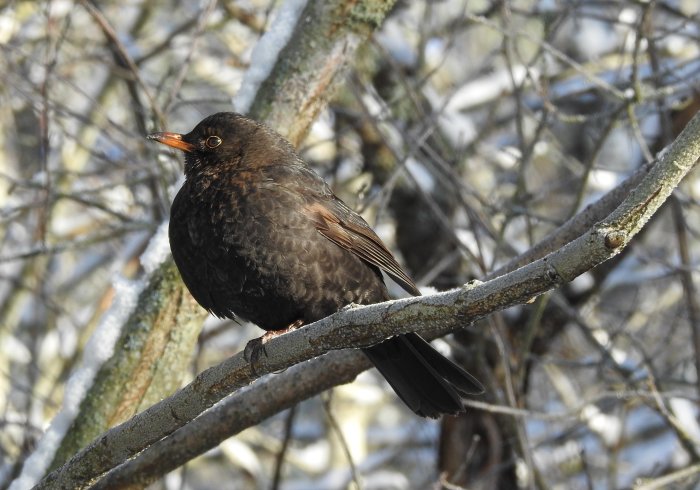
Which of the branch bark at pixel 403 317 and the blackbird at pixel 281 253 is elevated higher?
the blackbird at pixel 281 253

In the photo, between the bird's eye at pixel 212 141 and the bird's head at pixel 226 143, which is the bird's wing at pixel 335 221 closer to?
the bird's head at pixel 226 143

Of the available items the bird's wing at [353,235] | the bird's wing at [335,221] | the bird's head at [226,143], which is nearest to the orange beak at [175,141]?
the bird's head at [226,143]

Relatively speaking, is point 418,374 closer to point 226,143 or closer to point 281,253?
point 281,253

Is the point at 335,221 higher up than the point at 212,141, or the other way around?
the point at 212,141

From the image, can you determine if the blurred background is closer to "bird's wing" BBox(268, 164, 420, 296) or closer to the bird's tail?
"bird's wing" BBox(268, 164, 420, 296)

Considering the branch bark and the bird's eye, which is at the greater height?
the bird's eye

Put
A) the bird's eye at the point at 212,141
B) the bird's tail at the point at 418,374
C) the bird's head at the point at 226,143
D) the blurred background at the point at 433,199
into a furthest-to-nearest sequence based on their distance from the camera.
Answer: the blurred background at the point at 433,199, the bird's eye at the point at 212,141, the bird's head at the point at 226,143, the bird's tail at the point at 418,374

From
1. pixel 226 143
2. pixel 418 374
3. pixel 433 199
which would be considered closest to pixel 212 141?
pixel 226 143

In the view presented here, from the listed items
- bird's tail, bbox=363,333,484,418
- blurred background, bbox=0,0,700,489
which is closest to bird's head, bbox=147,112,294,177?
blurred background, bbox=0,0,700,489
